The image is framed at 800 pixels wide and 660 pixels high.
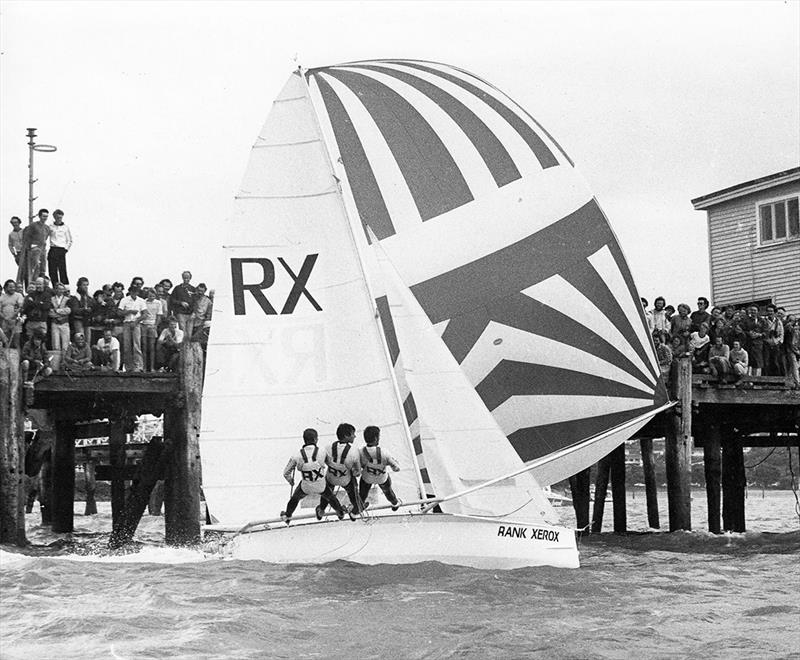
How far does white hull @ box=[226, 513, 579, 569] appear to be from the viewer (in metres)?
13.8

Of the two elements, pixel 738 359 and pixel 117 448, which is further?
pixel 117 448

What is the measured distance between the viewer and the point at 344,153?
17.7m

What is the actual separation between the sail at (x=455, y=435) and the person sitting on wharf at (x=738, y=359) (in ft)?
29.3

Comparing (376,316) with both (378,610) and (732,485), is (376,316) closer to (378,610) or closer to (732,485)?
(378,610)

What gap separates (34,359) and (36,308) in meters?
0.77

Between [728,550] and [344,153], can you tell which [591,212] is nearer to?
[344,153]

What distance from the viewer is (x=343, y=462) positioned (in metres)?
14.2

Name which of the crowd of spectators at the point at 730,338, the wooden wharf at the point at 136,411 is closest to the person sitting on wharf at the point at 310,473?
the wooden wharf at the point at 136,411

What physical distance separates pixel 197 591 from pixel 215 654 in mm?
2854

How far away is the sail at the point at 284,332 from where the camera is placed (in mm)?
15047

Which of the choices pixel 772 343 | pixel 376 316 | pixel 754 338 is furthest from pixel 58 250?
pixel 772 343

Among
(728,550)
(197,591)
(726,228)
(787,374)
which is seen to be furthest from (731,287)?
(197,591)

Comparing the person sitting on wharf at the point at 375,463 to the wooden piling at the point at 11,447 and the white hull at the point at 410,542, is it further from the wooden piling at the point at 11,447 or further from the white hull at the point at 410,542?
the wooden piling at the point at 11,447

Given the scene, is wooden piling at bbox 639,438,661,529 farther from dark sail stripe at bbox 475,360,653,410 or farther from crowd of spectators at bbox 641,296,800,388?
dark sail stripe at bbox 475,360,653,410
